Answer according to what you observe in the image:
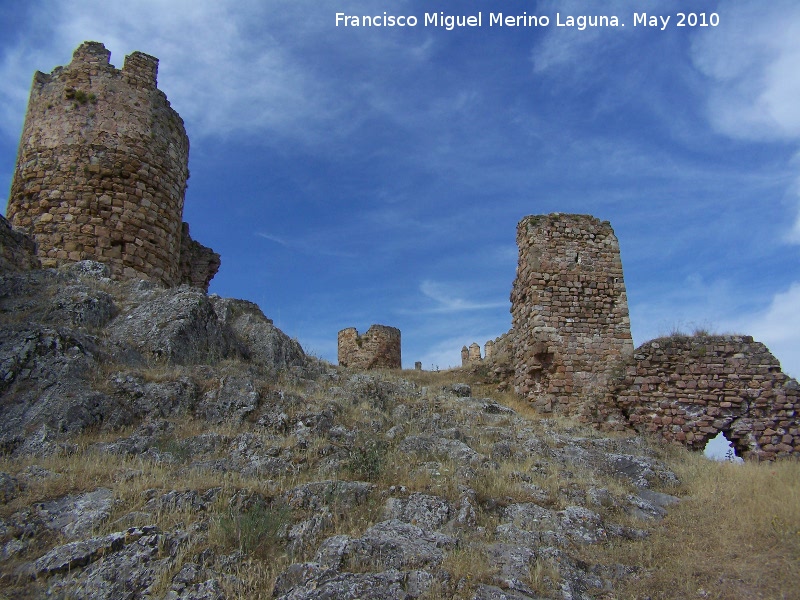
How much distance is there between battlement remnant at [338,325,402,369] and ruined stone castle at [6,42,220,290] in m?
12.1

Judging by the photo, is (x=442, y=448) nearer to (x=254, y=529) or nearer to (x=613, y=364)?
(x=254, y=529)

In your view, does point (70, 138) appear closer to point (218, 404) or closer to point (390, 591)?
point (218, 404)

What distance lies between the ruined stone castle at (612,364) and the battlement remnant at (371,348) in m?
9.29

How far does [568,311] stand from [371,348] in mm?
11912

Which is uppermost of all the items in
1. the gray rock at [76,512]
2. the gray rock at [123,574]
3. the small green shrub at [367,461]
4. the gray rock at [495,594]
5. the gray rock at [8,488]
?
the small green shrub at [367,461]

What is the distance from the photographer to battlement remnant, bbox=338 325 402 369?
23969 millimetres

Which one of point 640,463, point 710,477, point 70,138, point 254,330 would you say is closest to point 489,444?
point 640,463

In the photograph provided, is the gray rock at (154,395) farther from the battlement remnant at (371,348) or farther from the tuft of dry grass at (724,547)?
the battlement remnant at (371,348)

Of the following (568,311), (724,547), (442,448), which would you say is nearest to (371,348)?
(568,311)

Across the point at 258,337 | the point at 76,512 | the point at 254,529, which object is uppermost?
the point at 258,337

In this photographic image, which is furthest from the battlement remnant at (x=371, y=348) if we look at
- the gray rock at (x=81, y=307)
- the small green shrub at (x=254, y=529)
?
the small green shrub at (x=254, y=529)

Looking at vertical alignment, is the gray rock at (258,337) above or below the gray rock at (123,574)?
above

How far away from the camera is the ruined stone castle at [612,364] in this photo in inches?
468

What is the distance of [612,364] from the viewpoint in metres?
13.3
